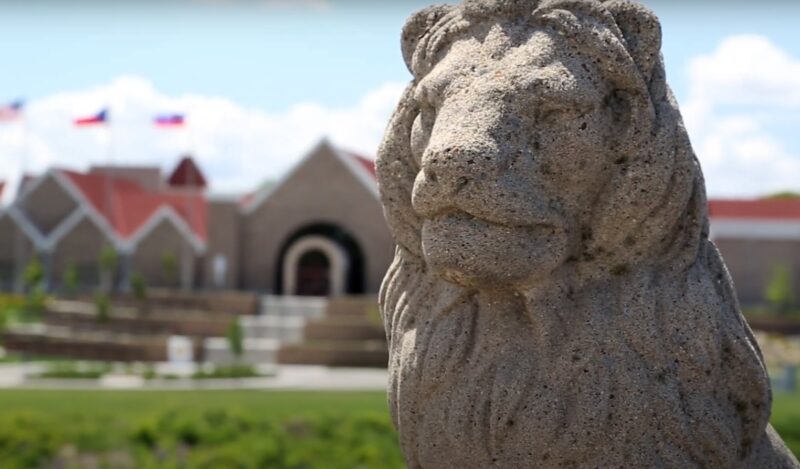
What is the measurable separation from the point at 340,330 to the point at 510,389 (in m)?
21.7

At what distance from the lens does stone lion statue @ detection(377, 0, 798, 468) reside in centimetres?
271

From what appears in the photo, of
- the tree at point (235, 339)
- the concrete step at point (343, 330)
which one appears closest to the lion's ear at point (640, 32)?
the tree at point (235, 339)

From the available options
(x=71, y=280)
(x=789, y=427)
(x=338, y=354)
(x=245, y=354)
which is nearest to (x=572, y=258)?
(x=789, y=427)

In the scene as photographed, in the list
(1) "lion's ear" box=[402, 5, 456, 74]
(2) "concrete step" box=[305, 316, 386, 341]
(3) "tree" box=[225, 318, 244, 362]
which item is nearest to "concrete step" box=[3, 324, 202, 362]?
(3) "tree" box=[225, 318, 244, 362]

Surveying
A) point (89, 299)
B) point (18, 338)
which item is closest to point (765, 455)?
point (18, 338)

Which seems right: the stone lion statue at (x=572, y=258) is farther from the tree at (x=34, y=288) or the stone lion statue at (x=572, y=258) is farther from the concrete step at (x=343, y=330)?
the tree at (x=34, y=288)

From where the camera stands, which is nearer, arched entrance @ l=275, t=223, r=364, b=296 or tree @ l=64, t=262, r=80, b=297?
arched entrance @ l=275, t=223, r=364, b=296

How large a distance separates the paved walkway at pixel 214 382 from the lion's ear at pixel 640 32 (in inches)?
570

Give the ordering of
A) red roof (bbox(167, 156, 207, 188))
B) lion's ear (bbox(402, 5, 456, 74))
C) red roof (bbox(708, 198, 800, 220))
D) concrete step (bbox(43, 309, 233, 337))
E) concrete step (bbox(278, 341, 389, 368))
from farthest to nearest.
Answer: red roof (bbox(167, 156, 207, 188))
red roof (bbox(708, 198, 800, 220))
concrete step (bbox(43, 309, 233, 337))
concrete step (bbox(278, 341, 389, 368))
lion's ear (bbox(402, 5, 456, 74))

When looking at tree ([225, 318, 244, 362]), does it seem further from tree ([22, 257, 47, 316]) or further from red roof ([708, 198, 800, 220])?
red roof ([708, 198, 800, 220])

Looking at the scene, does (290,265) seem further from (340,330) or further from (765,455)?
(765,455)

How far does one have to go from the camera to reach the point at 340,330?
24328mm

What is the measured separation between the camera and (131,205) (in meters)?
36.8

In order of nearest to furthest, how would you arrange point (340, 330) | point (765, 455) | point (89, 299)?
point (765, 455) < point (340, 330) < point (89, 299)
